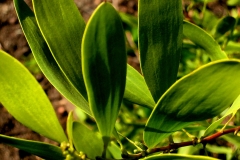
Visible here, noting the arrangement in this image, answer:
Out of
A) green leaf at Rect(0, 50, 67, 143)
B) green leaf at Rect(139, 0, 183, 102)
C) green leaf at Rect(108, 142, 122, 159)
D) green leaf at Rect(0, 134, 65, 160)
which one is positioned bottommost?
green leaf at Rect(108, 142, 122, 159)

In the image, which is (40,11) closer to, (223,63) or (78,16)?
(78,16)

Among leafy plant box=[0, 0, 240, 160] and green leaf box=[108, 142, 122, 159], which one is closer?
leafy plant box=[0, 0, 240, 160]

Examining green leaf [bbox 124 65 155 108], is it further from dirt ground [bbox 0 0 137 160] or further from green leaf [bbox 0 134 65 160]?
dirt ground [bbox 0 0 137 160]

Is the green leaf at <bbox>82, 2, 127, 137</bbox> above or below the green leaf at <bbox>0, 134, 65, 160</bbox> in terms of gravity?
above

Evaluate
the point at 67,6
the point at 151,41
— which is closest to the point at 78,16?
the point at 67,6

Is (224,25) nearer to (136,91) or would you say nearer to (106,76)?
(136,91)

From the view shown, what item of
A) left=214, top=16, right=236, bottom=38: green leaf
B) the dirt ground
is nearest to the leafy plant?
left=214, top=16, right=236, bottom=38: green leaf
